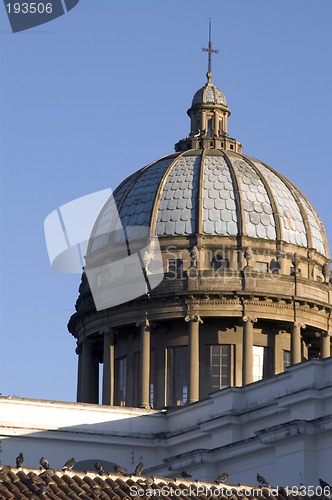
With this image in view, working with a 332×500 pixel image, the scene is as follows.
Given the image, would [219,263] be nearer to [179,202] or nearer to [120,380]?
[179,202]

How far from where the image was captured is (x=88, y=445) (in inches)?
2638

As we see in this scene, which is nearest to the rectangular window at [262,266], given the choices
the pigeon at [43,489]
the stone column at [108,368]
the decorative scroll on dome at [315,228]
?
the decorative scroll on dome at [315,228]

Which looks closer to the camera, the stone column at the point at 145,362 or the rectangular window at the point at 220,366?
the stone column at the point at 145,362

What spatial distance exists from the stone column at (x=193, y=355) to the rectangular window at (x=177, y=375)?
3.88 ft

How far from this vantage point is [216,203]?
7512 centimetres

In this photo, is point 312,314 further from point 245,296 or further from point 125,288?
point 125,288

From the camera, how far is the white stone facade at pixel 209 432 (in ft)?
187

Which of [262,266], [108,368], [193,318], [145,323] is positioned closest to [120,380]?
[108,368]

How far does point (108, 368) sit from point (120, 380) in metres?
1.26

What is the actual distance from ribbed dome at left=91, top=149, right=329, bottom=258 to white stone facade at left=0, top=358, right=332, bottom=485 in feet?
31.7

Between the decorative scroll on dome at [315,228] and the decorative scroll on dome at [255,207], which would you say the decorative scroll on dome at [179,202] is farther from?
the decorative scroll on dome at [315,228]

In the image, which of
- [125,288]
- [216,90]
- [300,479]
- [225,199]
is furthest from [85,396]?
[300,479]

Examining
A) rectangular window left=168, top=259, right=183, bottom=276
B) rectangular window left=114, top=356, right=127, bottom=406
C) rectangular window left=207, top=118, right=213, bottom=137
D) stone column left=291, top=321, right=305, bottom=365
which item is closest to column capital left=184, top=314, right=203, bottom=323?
rectangular window left=168, top=259, right=183, bottom=276

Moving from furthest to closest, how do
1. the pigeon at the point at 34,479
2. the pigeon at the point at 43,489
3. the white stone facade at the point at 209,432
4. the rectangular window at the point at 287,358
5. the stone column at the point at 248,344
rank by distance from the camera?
the rectangular window at the point at 287,358, the stone column at the point at 248,344, the white stone facade at the point at 209,432, the pigeon at the point at 34,479, the pigeon at the point at 43,489
